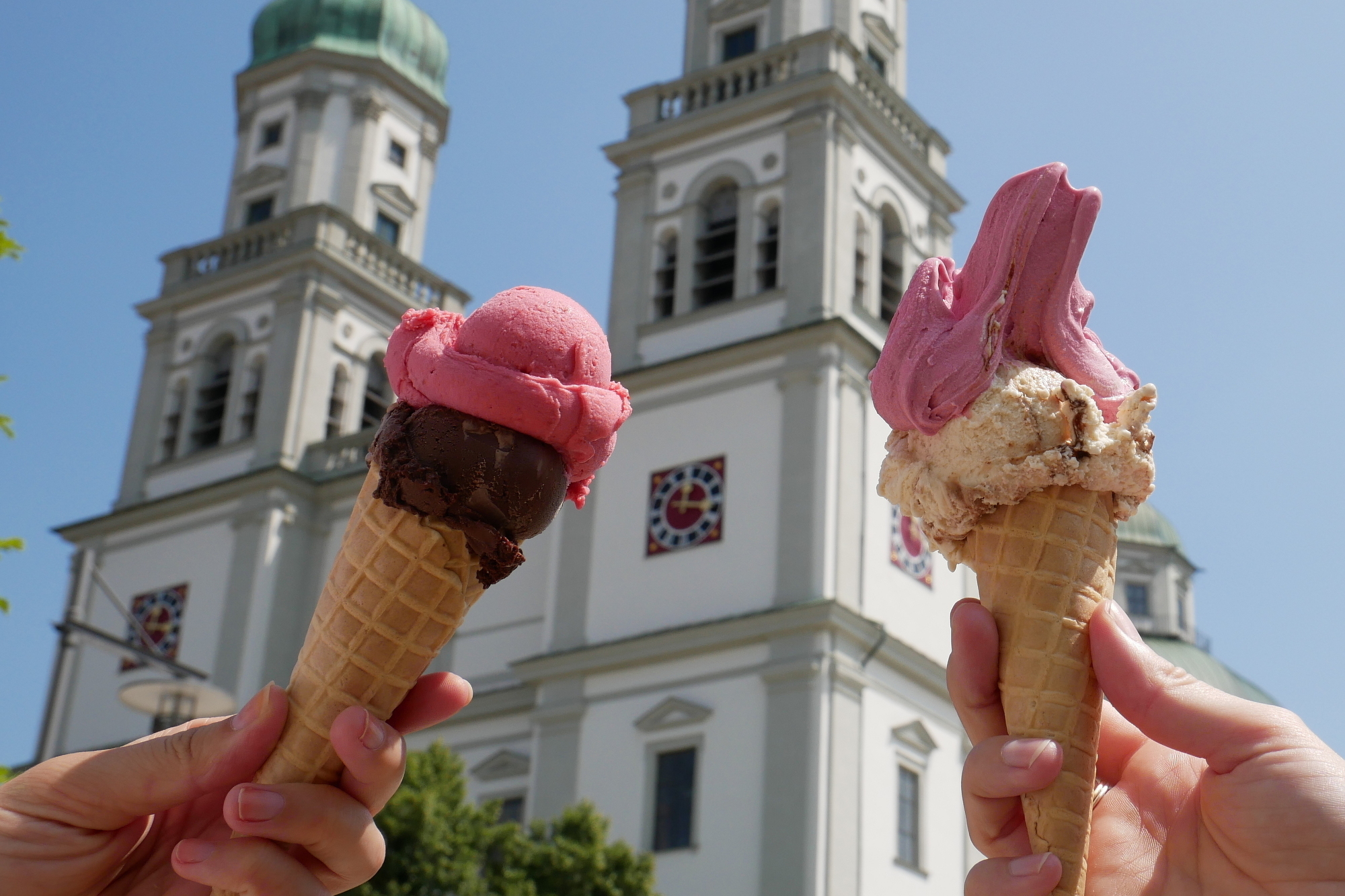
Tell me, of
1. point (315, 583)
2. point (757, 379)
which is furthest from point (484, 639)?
point (757, 379)

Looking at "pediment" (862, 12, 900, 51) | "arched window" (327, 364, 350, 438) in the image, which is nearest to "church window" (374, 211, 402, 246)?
"arched window" (327, 364, 350, 438)

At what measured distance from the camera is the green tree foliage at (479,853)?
17.7 meters

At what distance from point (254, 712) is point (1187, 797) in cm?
199

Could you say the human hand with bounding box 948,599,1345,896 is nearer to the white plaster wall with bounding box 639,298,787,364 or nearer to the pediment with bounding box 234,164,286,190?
the white plaster wall with bounding box 639,298,787,364

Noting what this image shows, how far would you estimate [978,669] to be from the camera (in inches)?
131

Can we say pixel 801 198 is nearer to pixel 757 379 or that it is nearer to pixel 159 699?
pixel 757 379

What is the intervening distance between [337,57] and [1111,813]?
115 feet

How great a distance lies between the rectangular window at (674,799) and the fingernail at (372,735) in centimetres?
1946

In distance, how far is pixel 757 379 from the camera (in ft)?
81.9

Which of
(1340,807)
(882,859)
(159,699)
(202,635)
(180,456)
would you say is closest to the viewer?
(1340,807)

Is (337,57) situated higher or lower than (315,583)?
higher

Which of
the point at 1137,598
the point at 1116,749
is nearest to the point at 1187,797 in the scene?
the point at 1116,749

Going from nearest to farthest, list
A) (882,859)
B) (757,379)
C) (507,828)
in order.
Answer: (507,828) < (882,859) < (757,379)

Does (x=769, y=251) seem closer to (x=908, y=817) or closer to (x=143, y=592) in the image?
(x=908, y=817)
